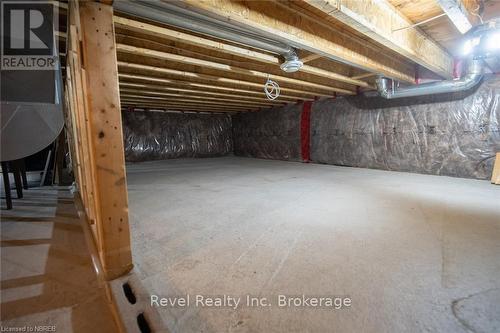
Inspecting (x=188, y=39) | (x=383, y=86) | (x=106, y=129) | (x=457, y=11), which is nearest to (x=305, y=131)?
(x=383, y=86)

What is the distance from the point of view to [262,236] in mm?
1613

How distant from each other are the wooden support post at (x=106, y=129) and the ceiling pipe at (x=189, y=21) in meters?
0.39

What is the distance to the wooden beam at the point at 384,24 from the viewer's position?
1453mm

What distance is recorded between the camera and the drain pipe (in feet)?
9.84

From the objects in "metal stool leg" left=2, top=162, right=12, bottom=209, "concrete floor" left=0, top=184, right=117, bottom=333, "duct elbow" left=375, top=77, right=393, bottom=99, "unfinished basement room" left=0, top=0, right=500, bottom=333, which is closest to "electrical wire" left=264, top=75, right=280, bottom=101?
"unfinished basement room" left=0, top=0, right=500, bottom=333

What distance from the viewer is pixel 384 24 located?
1813mm

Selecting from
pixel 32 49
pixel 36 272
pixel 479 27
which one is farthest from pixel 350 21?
pixel 32 49

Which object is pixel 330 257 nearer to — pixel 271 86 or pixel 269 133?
pixel 271 86

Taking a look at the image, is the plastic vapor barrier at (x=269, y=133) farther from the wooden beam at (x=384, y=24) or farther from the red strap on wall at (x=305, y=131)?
the wooden beam at (x=384, y=24)

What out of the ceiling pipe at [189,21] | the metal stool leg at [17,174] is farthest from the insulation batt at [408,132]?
the metal stool leg at [17,174]

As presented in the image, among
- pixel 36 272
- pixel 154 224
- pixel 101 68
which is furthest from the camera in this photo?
pixel 154 224

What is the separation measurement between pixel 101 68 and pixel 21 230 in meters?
1.80

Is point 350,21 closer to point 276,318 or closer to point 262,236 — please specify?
point 262,236

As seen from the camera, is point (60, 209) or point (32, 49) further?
point (60, 209)
